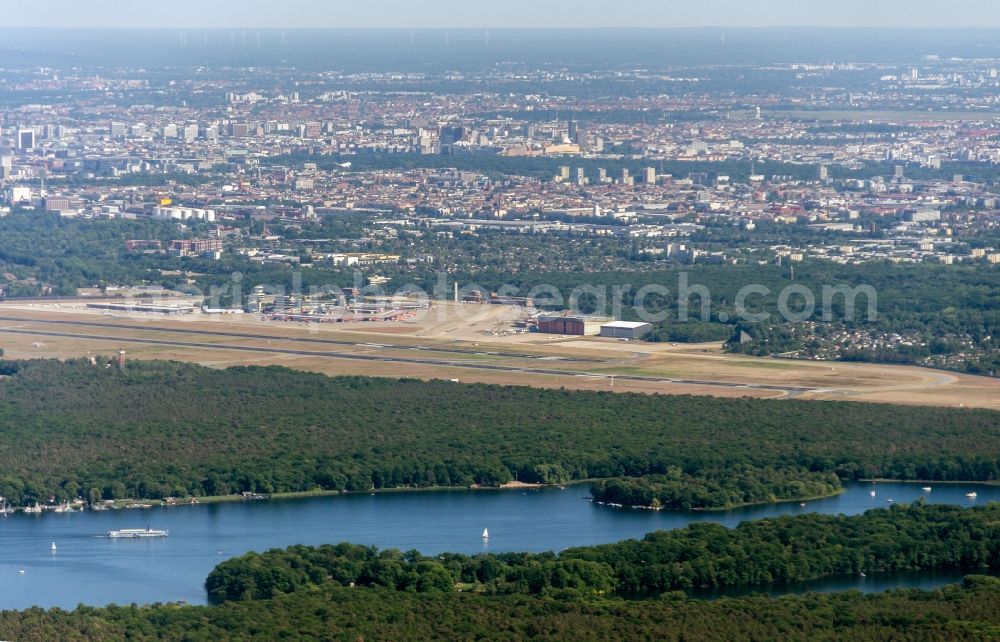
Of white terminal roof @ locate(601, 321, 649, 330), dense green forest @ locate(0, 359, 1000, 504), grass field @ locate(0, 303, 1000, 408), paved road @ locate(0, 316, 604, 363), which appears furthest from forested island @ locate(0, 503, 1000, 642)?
white terminal roof @ locate(601, 321, 649, 330)

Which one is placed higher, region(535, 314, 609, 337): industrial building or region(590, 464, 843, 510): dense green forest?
region(590, 464, 843, 510): dense green forest

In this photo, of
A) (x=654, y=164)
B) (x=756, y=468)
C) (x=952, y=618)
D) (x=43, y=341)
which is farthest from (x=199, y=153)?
(x=952, y=618)

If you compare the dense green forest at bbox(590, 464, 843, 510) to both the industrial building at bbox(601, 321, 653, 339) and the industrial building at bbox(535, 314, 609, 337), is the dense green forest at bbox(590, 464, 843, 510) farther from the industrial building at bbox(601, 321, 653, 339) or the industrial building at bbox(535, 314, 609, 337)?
the industrial building at bbox(535, 314, 609, 337)

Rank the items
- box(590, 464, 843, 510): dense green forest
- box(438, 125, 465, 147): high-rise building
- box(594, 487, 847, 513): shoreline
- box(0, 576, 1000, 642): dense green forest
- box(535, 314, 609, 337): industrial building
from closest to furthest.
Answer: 1. box(0, 576, 1000, 642): dense green forest
2. box(594, 487, 847, 513): shoreline
3. box(590, 464, 843, 510): dense green forest
4. box(535, 314, 609, 337): industrial building
5. box(438, 125, 465, 147): high-rise building

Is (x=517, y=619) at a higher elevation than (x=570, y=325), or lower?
higher

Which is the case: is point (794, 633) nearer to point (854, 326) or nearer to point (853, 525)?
point (853, 525)

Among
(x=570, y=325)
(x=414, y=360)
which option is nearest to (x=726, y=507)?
(x=414, y=360)

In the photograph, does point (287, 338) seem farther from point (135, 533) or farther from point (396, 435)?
point (135, 533)

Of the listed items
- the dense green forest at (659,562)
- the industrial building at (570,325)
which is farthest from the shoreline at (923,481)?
the industrial building at (570,325)
